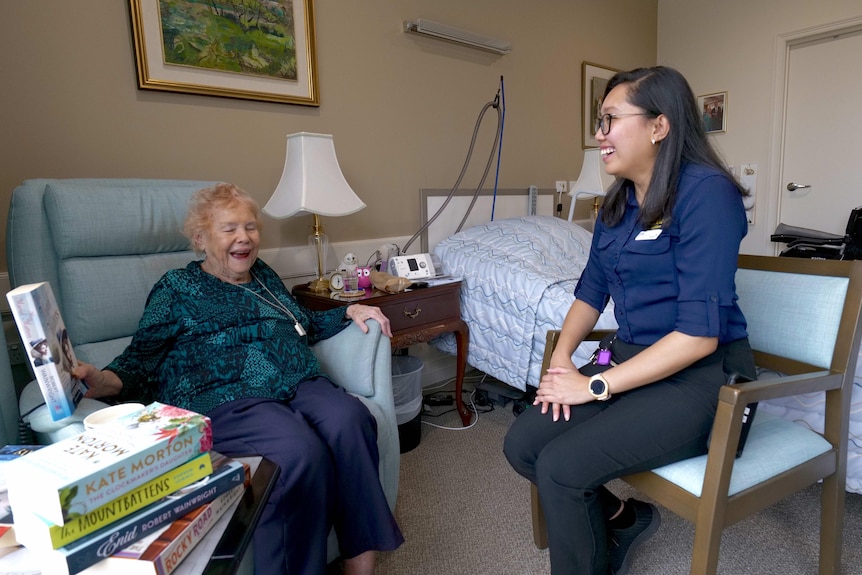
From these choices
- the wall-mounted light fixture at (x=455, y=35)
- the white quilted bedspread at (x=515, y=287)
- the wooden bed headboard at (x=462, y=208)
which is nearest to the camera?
the white quilted bedspread at (x=515, y=287)

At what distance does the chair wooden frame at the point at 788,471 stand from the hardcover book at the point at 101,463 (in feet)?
2.87

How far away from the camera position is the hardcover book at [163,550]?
60 centimetres

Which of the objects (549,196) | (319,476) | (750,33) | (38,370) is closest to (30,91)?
(38,370)

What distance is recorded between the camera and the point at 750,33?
3.56m

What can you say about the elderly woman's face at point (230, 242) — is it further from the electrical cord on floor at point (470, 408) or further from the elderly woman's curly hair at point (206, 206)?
the electrical cord on floor at point (470, 408)

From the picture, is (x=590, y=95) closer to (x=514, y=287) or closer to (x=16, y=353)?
(x=514, y=287)

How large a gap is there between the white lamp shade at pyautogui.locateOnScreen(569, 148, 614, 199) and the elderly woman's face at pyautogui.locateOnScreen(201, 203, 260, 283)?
197 cm

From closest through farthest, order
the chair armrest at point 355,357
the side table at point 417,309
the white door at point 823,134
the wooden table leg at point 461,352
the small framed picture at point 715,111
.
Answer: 1. the chair armrest at point 355,357
2. the side table at point 417,309
3. the wooden table leg at point 461,352
4. the white door at point 823,134
5. the small framed picture at point 715,111

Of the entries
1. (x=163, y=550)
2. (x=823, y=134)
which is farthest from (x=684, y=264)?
(x=823, y=134)

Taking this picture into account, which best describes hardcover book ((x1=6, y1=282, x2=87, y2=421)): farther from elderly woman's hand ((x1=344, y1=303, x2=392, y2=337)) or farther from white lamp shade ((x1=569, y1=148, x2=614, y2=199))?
white lamp shade ((x1=569, y1=148, x2=614, y2=199))

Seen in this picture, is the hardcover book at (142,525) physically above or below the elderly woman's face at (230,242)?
below

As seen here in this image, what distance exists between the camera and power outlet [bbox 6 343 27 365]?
156cm

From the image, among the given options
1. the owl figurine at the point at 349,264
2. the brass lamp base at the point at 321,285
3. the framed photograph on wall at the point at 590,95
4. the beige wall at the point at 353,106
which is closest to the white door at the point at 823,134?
the beige wall at the point at 353,106

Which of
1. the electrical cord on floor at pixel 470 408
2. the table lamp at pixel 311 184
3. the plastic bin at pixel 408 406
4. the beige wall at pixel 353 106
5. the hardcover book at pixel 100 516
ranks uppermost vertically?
the beige wall at pixel 353 106
